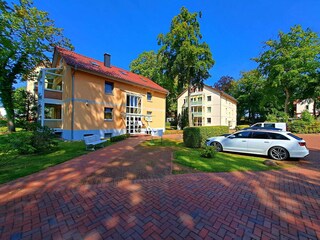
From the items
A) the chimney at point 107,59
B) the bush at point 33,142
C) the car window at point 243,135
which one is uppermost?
the chimney at point 107,59

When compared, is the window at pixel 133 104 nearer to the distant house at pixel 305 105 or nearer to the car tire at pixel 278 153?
the car tire at pixel 278 153

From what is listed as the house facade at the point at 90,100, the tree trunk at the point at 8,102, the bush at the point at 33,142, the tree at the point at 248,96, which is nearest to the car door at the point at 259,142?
the bush at the point at 33,142

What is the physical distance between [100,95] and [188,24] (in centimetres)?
1545

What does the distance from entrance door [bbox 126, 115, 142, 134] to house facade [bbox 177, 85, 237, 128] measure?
60.1 feet

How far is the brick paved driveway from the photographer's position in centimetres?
275

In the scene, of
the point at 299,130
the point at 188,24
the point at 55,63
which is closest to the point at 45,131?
the point at 55,63

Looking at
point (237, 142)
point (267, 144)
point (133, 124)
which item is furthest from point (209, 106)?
point (267, 144)

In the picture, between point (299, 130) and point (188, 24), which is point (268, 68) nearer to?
point (299, 130)

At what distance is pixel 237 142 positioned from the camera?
9391mm

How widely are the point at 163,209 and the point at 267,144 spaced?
765cm

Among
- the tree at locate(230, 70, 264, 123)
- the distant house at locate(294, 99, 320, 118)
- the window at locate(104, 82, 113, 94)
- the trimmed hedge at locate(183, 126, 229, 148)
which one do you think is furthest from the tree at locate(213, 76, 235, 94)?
the trimmed hedge at locate(183, 126, 229, 148)

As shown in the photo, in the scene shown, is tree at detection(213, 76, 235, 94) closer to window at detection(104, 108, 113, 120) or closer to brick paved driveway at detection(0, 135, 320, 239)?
window at detection(104, 108, 113, 120)

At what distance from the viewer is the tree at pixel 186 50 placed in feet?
69.1

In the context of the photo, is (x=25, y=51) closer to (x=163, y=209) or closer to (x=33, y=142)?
(x=33, y=142)
